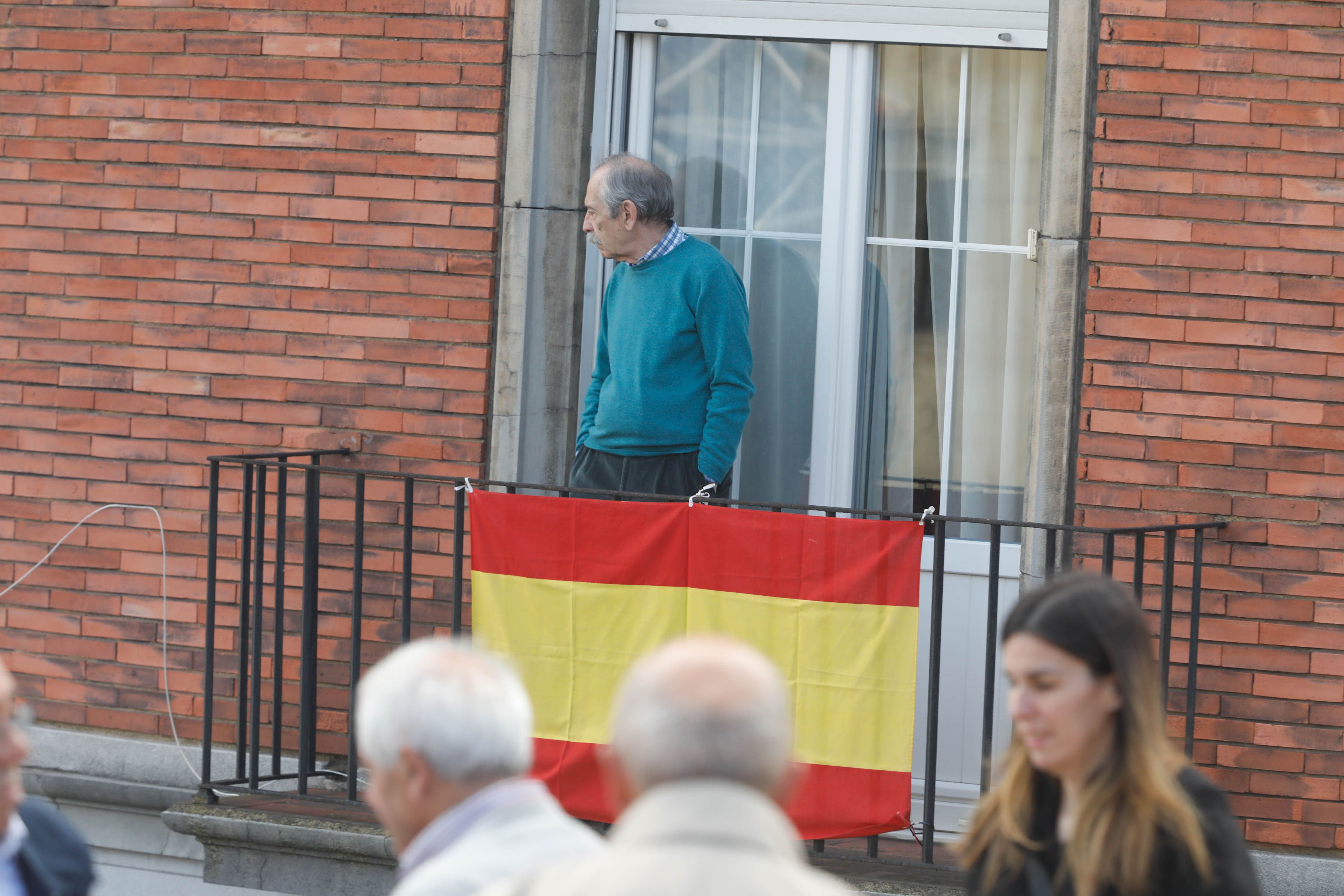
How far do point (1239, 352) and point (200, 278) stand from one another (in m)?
3.70

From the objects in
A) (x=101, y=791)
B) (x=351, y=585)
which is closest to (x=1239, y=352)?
(x=351, y=585)

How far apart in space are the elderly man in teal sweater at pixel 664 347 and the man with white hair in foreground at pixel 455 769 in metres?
2.79

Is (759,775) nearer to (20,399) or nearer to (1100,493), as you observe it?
(1100,493)

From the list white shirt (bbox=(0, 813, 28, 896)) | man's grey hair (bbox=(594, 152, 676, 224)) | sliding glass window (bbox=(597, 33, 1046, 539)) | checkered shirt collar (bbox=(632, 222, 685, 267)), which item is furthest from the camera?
sliding glass window (bbox=(597, 33, 1046, 539))

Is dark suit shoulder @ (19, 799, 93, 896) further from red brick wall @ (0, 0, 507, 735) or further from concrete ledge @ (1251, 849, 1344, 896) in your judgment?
concrete ledge @ (1251, 849, 1344, 896)

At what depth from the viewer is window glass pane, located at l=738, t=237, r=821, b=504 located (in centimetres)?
554

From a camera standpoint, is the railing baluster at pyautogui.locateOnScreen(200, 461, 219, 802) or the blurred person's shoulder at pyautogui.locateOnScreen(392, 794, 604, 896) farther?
the railing baluster at pyautogui.locateOnScreen(200, 461, 219, 802)

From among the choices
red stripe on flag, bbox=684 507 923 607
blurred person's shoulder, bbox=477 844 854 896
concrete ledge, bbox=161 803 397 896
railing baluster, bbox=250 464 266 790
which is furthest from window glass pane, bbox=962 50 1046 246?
blurred person's shoulder, bbox=477 844 854 896

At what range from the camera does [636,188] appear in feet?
15.8

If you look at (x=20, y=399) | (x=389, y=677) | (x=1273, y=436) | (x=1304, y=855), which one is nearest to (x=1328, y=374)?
(x=1273, y=436)

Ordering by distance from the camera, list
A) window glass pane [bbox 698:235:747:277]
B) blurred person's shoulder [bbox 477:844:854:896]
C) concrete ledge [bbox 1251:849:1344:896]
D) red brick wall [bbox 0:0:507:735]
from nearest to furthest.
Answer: blurred person's shoulder [bbox 477:844:854:896], concrete ledge [bbox 1251:849:1344:896], red brick wall [bbox 0:0:507:735], window glass pane [bbox 698:235:747:277]

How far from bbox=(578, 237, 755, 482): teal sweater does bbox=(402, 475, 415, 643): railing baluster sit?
0.70 m

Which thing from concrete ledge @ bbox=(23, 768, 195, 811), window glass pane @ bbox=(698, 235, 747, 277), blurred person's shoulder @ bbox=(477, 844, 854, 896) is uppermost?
window glass pane @ bbox=(698, 235, 747, 277)

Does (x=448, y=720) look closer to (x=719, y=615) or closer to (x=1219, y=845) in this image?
(x=1219, y=845)
